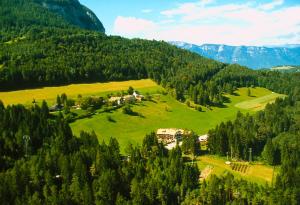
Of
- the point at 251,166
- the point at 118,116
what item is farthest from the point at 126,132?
the point at 251,166

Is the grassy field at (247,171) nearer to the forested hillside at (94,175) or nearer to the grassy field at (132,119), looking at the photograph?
the forested hillside at (94,175)

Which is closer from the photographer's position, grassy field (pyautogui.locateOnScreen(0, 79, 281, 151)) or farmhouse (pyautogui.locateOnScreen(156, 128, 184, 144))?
grassy field (pyautogui.locateOnScreen(0, 79, 281, 151))

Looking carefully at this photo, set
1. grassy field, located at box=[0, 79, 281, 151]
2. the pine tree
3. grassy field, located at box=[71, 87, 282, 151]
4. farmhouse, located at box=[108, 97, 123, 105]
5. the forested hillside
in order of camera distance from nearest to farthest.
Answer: the forested hillside < the pine tree < grassy field, located at box=[71, 87, 282, 151] < grassy field, located at box=[0, 79, 281, 151] < farmhouse, located at box=[108, 97, 123, 105]

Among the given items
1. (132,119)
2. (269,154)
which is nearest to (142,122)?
(132,119)

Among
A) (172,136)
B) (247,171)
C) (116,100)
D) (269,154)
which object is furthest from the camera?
(116,100)

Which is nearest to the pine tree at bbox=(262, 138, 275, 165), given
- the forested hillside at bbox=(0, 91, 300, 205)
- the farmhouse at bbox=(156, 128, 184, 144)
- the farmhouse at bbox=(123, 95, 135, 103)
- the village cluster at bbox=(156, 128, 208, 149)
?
the forested hillside at bbox=(0, 91, 300, 205)

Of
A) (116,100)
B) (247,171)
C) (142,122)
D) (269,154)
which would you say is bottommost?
Result: (247,171)

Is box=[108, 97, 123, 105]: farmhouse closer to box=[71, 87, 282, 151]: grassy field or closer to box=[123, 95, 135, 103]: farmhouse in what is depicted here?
box=[123, 95, 135, 103]: farmhouse

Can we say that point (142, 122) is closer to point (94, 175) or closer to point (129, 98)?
point (129, 98)
